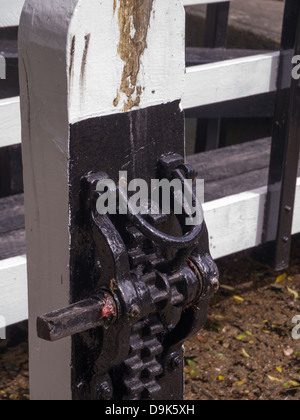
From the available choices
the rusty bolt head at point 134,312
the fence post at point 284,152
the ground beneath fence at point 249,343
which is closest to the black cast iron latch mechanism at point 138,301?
the rusty bolt head at point 134,312

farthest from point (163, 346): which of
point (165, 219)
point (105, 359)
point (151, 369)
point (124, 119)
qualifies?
point (124, 119)

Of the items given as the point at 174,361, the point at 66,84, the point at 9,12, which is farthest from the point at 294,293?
the point at 66,84

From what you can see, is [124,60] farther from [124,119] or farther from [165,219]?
[165,219]

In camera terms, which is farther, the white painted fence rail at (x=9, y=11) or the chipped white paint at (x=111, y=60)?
the white painted fence rail at (x=9, y=11)

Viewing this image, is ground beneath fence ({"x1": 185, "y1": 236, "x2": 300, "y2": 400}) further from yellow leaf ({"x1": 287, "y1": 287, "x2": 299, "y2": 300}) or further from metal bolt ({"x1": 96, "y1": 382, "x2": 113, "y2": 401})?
metal bolt ({"x1": 96, "y1": 382, "x2": 113, "y2": 401})

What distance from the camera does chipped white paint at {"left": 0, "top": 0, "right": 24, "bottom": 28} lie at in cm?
304

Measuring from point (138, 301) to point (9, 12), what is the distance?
1.84 m

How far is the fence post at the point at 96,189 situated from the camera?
1.60 metres

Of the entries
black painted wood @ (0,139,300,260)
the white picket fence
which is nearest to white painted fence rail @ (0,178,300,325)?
the white picket fence

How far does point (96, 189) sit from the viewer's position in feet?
5.43

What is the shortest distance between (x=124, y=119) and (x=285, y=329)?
1.97 metres

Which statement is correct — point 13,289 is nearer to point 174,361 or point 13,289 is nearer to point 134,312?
point 174,361

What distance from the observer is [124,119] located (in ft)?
5.65

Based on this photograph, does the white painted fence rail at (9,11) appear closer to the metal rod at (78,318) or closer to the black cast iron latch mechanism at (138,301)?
the black cast iron latch mechanism at (138,301)
